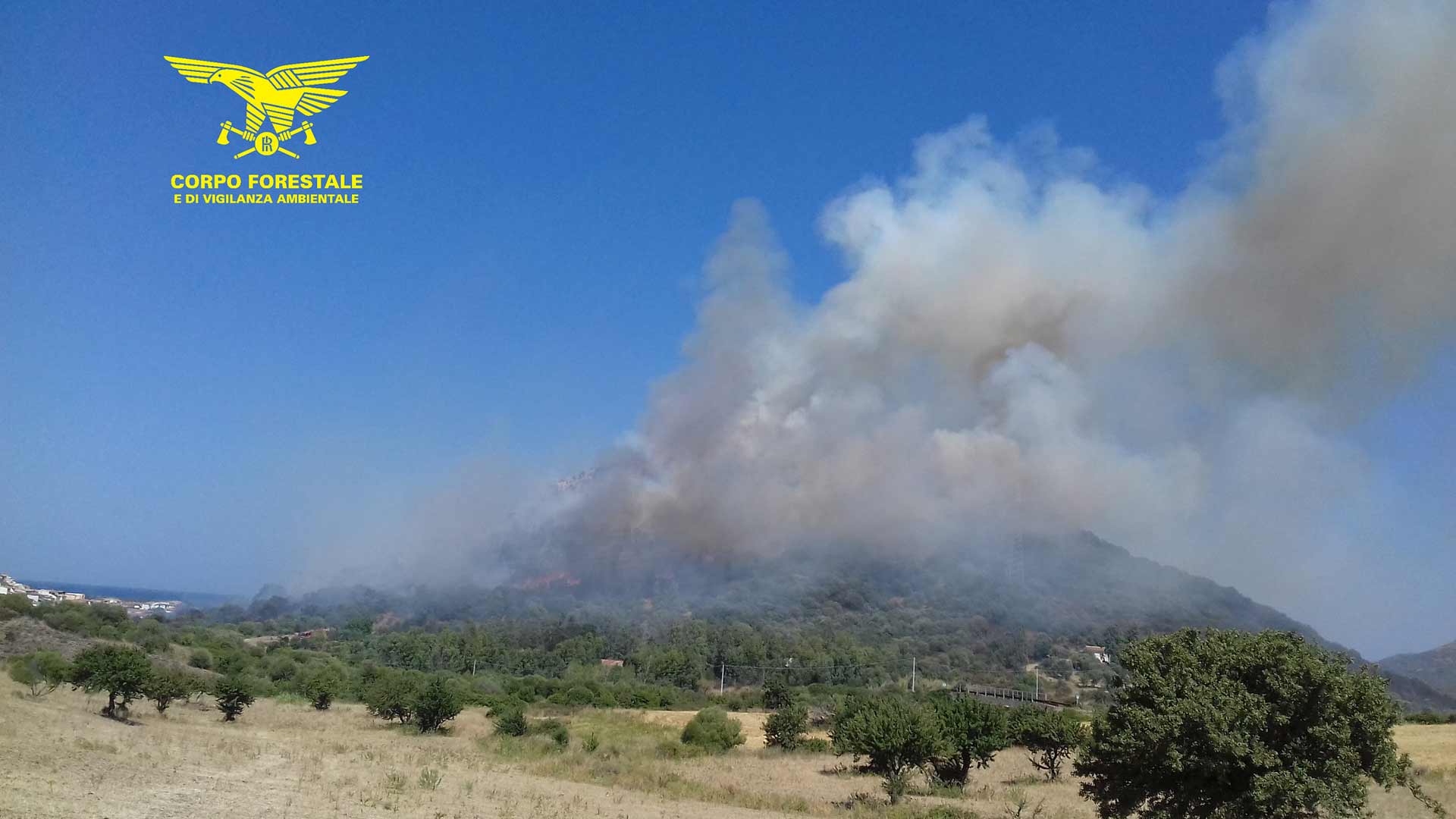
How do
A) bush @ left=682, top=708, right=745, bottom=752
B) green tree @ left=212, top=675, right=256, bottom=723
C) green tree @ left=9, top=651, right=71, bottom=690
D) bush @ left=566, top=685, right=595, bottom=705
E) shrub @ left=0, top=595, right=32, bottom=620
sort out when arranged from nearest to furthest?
green tree @ left=9, top=651, right=71, bottom=690, green tree @ left=212, top=675, right=256, bottom=723, bush @ left=682, top=708, right=745, bottom=752, shrub @ left=0, top=595, right=32, bottom=620, bush @ left=566, top=685, right=595, bottom=705

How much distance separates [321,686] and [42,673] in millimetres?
17083

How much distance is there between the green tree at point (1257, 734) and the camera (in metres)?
15.2

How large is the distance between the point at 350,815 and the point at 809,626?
376ft

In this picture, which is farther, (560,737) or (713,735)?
(713,735)

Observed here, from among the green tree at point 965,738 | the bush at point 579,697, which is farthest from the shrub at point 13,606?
the green tree at point 965,738

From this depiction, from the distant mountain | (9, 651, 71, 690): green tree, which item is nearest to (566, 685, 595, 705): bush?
(9, 651, 71, 690): green tree

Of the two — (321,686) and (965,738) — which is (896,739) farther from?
(321,686)

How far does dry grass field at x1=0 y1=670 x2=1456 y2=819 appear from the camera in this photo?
63.3 feet

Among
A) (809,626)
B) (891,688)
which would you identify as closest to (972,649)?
(809,626)

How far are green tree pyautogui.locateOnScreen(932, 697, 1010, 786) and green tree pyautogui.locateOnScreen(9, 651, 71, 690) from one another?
Answer: 120ft

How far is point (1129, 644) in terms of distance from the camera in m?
18.9

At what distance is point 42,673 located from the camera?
4238 centimetres

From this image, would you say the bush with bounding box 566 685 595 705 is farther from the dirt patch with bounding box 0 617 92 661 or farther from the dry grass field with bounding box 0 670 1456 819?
the dirt patch with bounding box 0 617 92 661

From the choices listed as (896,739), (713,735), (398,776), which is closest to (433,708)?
(713,735)
